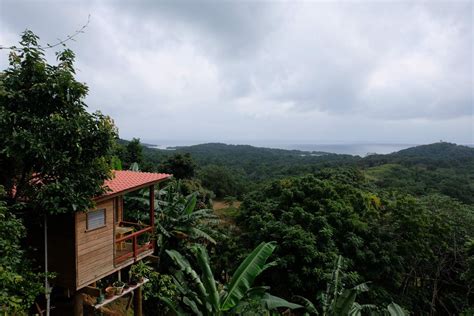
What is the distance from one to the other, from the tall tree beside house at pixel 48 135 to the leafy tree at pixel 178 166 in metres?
21.3

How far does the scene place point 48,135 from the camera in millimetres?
5801

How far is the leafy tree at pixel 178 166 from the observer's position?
27.9 meters

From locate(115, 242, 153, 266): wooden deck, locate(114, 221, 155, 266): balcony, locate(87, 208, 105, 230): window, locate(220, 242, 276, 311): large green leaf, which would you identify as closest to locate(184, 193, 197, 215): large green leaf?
locate(114, 221, 155, 266): balcony

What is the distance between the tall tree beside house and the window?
4.24 feet

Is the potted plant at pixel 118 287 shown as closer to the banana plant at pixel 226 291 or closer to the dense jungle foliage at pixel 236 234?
the dense jungle foliage at pixel 236 234

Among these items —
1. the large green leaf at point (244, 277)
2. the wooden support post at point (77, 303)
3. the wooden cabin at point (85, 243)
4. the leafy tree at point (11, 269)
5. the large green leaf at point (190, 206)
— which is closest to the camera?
the leafy tree at point (11, 269)

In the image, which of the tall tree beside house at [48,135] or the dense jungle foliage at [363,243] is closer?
the tall tree beside house at [48,135]

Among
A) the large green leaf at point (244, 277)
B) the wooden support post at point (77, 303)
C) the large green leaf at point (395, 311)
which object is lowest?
the large green leaf at point (395, 311)

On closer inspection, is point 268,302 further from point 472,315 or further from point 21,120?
point 21,120

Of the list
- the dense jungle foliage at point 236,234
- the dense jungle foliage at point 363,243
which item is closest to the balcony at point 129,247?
the dense jungle foliage at point 236,234

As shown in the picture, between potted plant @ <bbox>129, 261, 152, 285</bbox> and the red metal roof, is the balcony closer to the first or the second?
potted plant @ <bbox>129, 261, 152, 285</bbox>

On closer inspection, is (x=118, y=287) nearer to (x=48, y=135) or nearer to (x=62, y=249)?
(x=62, y=249)

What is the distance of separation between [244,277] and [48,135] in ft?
18.4

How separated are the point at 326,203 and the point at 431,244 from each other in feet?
16.2
